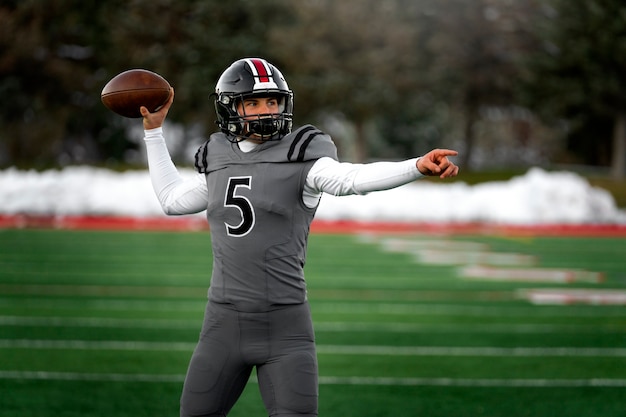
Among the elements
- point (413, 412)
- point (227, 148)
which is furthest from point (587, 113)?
point (227, 148)

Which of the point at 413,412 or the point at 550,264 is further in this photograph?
the point at 550,264

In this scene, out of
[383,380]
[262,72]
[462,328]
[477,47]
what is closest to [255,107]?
[262,72]

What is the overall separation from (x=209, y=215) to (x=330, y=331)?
470 centimetres

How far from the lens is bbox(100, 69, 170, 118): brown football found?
398 cm

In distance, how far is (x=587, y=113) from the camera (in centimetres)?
3341

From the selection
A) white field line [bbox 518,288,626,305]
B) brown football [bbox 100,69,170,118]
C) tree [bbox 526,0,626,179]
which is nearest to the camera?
brown football [bbox 100,69,170,118]

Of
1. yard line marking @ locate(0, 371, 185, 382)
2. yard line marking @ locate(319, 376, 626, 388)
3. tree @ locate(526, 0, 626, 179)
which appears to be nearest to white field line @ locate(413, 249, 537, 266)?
yard line marking @ locate(319, 376, 626, 388)

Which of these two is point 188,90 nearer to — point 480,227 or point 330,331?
point 480,227

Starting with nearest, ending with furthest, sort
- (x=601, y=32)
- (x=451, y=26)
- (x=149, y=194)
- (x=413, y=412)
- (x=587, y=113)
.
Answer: (x=413, y=412)
(x=149, y=194)
(x=601, y=32)
(x=587, y=113)
(x=451, y=26)

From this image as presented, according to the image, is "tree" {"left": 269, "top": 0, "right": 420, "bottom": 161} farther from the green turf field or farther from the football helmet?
the football helmet

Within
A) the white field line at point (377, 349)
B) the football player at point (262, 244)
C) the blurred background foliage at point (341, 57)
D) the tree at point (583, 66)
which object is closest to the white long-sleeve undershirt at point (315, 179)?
the football player at point (262, 244)

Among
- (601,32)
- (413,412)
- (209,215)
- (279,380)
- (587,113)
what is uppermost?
(601,32)

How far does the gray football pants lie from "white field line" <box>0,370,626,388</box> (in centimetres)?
288

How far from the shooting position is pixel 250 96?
3.60 m
